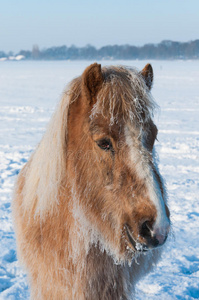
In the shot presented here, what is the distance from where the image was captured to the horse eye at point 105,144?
Answer: 1.72m

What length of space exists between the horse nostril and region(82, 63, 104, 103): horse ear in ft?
2.43

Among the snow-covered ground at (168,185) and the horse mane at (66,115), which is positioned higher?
the horse mane at (66,115)

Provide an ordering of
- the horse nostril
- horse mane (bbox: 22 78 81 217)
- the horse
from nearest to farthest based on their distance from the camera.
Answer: the horse nostril, the horse, horse mane (bbox: 22 78 81 217)

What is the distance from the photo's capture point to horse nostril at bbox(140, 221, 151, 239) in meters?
1.55

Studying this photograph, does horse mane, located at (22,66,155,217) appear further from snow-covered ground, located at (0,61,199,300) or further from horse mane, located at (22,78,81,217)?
snow-covered ground, located at (0,61,199,300)

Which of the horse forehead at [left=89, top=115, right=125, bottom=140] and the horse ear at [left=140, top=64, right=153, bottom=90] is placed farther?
the horse ear at [left=140, top=64, right=153, bottom=90]

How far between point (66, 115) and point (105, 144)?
33 centimetres

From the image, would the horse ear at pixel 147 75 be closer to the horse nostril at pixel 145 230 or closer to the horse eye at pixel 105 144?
the horse eye at pixel 105 144

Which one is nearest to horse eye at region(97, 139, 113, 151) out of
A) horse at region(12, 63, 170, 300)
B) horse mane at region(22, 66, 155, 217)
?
horse at region(12, 63, 170, 300)

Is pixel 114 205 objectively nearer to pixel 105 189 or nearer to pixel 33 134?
pixel 105 189

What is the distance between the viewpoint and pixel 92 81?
5.83 ft

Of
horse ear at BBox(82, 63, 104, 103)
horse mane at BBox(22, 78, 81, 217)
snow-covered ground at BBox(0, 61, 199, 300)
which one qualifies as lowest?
snow-covered ground at BBox(0, 61, 199, 300)

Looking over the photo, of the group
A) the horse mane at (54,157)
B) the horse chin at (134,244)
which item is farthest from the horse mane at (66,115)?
the horse chin at (134,244)

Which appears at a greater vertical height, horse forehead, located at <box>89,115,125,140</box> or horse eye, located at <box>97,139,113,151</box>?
horse forehead, located at <box>89,115,125,140</box>
